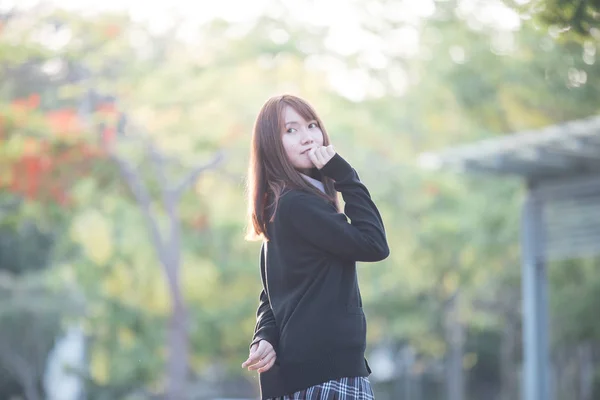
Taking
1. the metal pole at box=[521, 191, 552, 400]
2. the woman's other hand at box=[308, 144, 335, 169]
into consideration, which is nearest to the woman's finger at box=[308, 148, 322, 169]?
the woman's other hand at box=[308, 144, 335, 169]

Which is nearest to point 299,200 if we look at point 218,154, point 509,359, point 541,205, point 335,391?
point 335,391

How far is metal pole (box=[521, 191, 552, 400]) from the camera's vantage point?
9852mm

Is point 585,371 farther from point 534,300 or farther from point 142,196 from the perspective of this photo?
point 534,300

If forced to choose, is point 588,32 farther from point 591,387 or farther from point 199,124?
point 591,387

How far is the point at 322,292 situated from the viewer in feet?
7.41

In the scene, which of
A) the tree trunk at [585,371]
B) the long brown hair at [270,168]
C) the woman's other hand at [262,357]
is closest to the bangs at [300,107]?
the long brown hair at [270,168]

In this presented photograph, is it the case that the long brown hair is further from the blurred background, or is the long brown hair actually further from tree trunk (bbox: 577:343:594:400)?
tree trunk (bbox: 577:343:594:400)

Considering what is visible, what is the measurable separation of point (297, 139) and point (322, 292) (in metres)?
0.41

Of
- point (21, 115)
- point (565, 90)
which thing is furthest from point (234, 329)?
point (565, 90)

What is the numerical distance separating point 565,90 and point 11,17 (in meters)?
7.92

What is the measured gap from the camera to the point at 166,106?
13875mm

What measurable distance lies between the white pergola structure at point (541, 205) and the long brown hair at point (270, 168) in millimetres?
6762

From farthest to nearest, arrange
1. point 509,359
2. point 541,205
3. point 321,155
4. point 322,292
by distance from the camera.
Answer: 1. point 509,359
2. point 541,205
3. point 321,155
4. point 322,292

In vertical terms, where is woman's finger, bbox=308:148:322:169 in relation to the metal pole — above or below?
above
